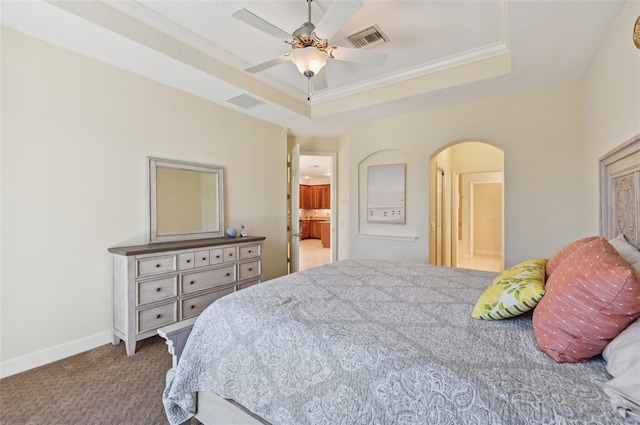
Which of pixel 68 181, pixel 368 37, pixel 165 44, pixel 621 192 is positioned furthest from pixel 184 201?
pixel 621 192

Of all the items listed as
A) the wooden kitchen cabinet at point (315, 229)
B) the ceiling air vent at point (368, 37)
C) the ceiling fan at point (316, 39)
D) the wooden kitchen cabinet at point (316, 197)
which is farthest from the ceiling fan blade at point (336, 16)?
the wooden kitchen cabinet at point (315, 229)

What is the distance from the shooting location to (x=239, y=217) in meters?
3.86

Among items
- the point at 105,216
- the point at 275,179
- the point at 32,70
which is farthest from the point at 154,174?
the point at 275,179

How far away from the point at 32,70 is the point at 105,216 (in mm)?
1255

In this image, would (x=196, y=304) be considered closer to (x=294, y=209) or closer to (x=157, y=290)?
(x=157, y=290)

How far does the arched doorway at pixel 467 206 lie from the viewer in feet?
14.5

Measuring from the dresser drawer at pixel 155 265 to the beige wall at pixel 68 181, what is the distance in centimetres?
42

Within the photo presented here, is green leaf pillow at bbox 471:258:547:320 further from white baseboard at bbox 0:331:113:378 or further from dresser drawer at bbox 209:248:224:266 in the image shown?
white baseboard at bbox 0:331:113:378

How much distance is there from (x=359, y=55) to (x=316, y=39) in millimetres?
378

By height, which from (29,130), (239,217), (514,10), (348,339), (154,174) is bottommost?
(348,339)

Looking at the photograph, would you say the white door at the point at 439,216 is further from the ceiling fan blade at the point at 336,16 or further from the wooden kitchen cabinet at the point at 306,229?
the wooden kitchen cabinet at the point at 306,229

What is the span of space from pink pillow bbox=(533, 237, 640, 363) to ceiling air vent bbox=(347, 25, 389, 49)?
232cm

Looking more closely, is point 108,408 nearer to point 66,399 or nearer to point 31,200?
point 66,399

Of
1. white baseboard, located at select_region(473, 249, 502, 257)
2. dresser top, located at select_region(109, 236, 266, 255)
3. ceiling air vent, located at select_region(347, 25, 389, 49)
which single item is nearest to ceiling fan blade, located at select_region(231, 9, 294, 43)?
ceiling air vent, located at select_region(347, 25, 389, 49)
